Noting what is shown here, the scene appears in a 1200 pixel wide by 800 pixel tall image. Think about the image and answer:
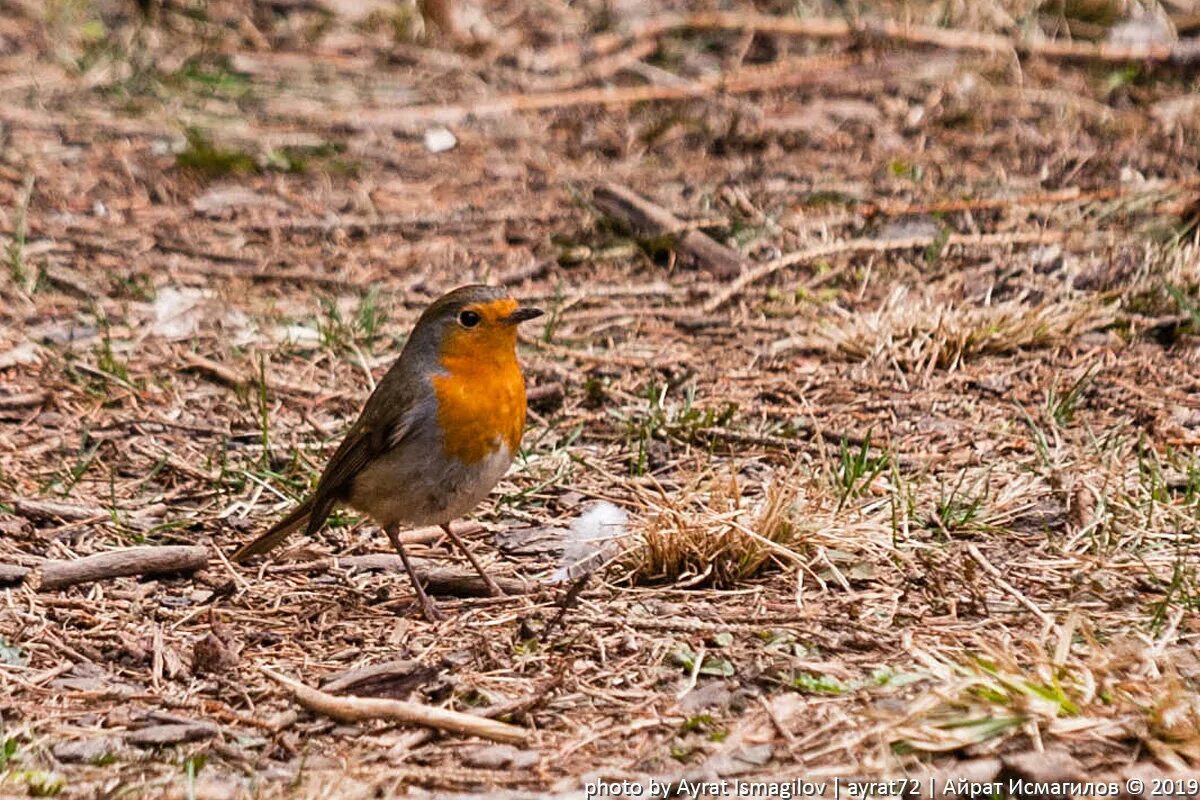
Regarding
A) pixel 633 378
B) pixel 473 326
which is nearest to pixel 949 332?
pixel 633 378

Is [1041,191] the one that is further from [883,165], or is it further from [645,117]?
[645,117]

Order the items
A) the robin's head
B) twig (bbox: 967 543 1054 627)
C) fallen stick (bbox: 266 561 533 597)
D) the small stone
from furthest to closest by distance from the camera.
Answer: the small stone → the robin's head → fallen stick (bbox: 266 561 533 597) → twig (bbox: 967 543 1054 627)

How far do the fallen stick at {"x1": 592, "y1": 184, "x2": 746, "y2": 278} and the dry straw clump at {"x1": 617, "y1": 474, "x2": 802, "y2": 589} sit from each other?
2.57m

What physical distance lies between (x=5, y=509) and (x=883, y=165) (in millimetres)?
4882

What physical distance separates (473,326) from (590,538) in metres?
0.77

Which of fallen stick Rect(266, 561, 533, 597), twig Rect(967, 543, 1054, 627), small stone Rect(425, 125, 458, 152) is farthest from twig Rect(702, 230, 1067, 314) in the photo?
small stone Rect(425, 125, 458, 152)

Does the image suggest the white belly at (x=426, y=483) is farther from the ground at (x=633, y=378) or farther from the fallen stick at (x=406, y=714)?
the fallen stick at (x=406, y=714)

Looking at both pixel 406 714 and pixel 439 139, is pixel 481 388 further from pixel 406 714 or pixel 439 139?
pixel 439 139

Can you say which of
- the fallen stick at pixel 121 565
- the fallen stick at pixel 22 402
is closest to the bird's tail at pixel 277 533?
the fallen stick at pixel 121 565

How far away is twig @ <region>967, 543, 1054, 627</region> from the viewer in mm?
4146

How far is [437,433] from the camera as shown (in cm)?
491

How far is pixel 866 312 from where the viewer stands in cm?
670

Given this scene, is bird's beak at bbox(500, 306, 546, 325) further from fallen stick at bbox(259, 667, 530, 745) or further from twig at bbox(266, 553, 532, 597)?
fallen stick at bbox(259, 667, 530, 745)

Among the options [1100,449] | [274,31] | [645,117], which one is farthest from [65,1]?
[1100,449]
